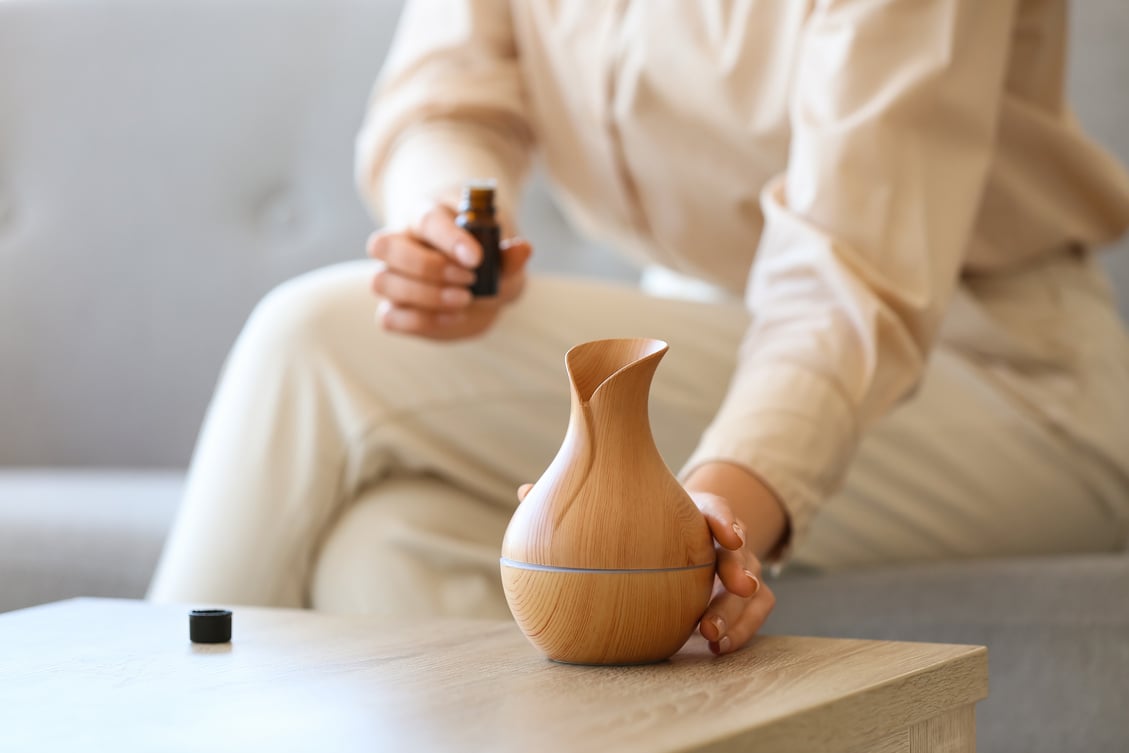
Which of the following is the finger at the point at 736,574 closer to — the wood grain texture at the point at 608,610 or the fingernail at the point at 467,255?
the wood grain texture at the point at 608,610

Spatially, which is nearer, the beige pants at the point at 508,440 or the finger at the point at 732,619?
the finger at the point at 732,619

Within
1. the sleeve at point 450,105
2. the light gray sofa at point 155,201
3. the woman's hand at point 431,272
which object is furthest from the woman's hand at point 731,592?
the light gray sofa at point 155,201

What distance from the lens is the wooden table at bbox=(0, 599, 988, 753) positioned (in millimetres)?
429

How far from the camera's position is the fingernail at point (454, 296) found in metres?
0.88

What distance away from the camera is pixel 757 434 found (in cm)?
75

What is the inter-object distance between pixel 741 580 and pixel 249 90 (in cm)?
142

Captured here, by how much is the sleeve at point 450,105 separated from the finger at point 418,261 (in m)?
0.32

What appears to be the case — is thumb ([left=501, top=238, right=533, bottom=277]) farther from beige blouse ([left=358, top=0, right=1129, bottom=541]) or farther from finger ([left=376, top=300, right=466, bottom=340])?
beige blouse ([left=358, top=0, right=1129, bottom=541])

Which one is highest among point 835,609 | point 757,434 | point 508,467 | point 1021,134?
point 1021,134

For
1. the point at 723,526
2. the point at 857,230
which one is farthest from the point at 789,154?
the point at 723,526

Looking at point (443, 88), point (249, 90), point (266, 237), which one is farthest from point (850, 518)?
point (249, 90)

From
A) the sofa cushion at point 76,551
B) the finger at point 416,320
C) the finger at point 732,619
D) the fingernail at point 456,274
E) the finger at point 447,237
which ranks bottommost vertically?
the sofa cushion at point 76,551

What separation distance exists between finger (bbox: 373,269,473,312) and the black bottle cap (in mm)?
325

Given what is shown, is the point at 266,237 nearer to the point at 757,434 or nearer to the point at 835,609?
the point at 835,609
